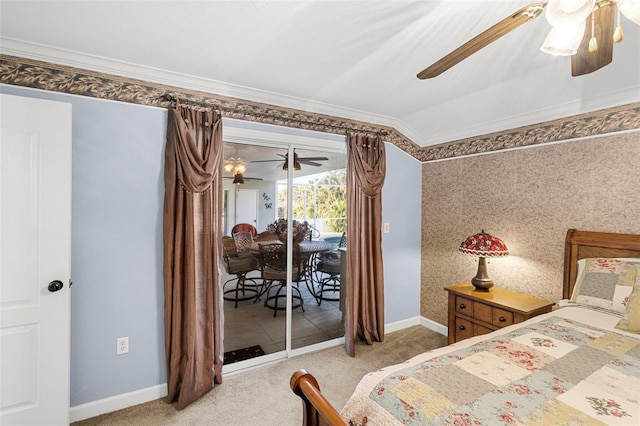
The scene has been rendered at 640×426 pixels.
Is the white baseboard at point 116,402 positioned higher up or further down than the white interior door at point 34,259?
further down

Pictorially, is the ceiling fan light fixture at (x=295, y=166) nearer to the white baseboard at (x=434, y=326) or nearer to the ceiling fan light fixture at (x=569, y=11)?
the ceiling fan light fixture at (x=569, y=11)

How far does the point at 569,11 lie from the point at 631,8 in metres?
0.20

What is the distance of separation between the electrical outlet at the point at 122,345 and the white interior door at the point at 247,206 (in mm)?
1206

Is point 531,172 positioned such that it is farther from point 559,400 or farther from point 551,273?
point 559,400

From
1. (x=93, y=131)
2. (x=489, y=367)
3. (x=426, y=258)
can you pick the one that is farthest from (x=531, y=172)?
(x=93, y=131)

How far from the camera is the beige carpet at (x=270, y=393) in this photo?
2.09 m

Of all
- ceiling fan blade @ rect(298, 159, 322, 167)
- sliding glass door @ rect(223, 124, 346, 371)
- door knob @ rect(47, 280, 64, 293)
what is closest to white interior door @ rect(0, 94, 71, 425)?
door knob @ rect(47, 280, 64, 293)

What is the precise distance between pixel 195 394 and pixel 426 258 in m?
2.79

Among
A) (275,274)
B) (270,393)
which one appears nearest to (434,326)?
(275,274)

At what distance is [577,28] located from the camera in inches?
41.2

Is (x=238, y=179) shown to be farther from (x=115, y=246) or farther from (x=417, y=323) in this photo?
(x=417, y=323)

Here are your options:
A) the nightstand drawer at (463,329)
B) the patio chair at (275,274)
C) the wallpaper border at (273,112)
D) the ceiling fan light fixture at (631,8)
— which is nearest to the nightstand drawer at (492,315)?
the nightstand drawer at (463,329)

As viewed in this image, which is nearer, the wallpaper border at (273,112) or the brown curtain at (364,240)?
the wallpaper border at (273,112)

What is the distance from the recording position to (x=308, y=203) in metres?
3.13
